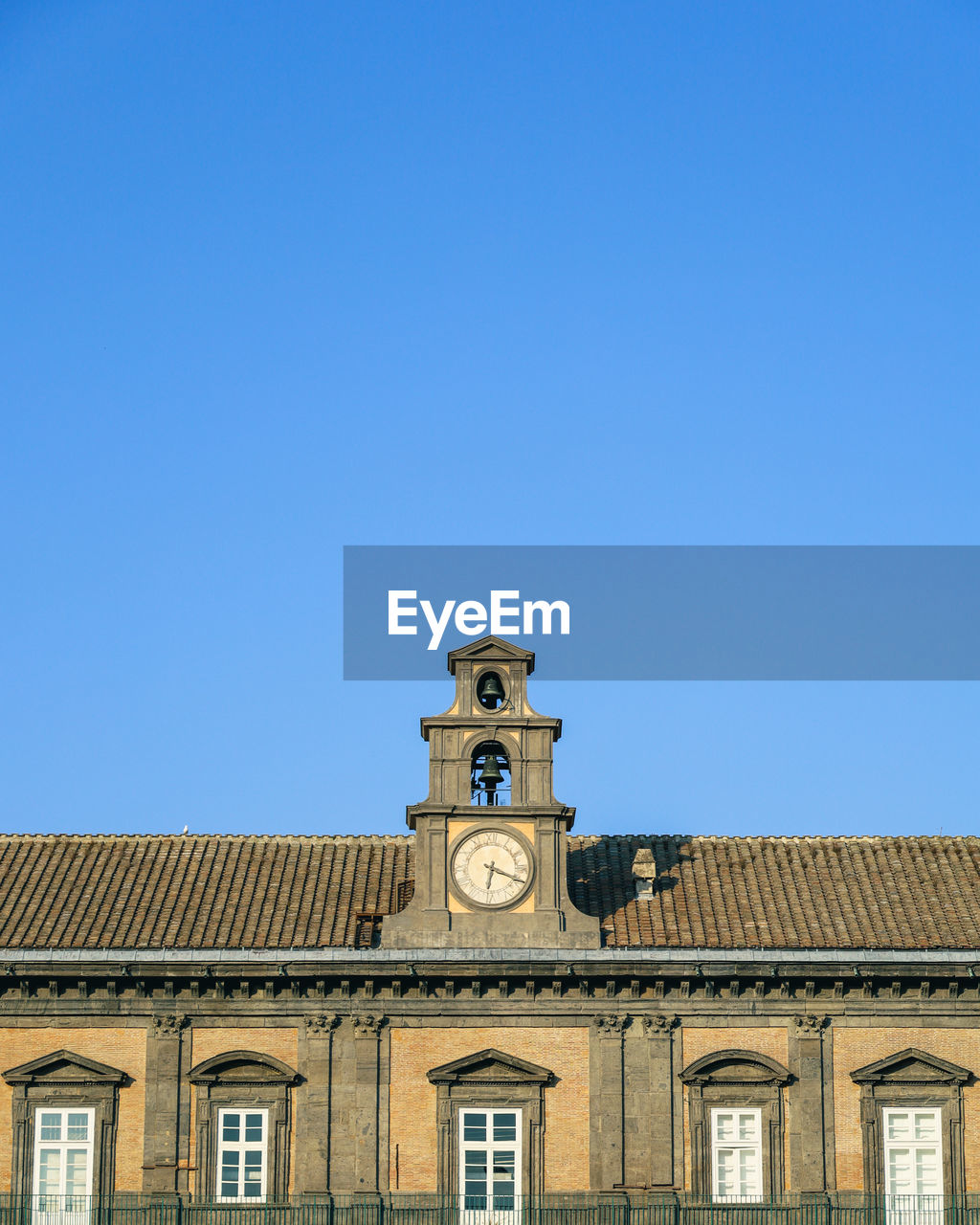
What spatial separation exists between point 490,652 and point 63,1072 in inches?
431

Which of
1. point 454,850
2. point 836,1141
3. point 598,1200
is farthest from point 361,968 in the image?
point 836,1141

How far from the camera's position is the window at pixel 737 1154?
38062 millimetres

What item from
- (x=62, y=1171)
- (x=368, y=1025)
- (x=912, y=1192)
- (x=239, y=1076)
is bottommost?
(x=912, y=1192)

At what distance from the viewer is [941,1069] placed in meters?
38.4

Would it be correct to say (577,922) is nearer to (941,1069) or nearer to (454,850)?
(454,850)

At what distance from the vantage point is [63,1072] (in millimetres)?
38375

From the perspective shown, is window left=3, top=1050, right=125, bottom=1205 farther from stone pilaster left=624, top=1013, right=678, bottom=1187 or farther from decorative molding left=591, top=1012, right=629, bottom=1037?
stone pilaster left=624, top=1013, right=678, bottom=1187

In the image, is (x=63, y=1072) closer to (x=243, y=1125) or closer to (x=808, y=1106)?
(x=243, y=1125)

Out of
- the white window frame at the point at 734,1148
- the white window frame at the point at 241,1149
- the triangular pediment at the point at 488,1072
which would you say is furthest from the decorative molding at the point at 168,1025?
the white window frame at the point at 734,1148

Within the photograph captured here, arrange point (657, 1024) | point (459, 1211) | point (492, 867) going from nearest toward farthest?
point (459, 1211)
point (657, 1024)
point (492, 867)

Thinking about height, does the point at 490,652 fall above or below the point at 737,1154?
above

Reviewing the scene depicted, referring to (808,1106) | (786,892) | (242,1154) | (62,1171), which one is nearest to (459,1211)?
(242,1154)

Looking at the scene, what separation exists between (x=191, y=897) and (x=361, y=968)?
4070mm

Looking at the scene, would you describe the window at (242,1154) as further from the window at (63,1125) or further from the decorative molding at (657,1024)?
the decorative molding at (657,1024)
